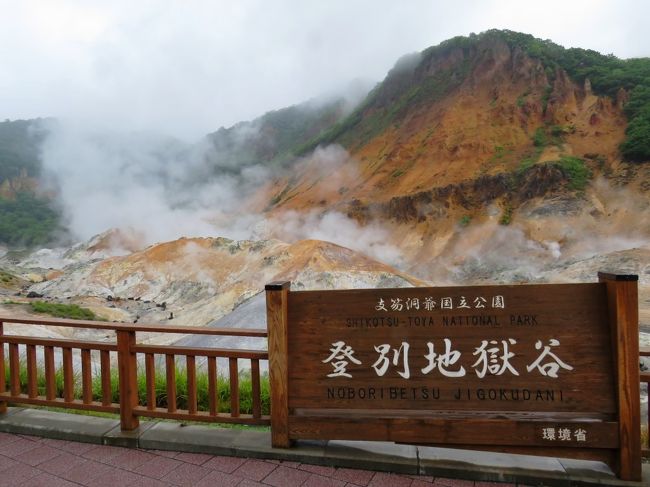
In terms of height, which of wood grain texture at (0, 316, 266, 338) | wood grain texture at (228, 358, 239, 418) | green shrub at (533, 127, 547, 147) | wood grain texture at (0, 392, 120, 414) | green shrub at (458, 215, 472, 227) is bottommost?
wood grain texture at (0, 392, 120, 414)

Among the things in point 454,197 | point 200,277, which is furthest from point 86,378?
point 454,197

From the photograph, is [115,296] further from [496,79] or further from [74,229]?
[74,229]

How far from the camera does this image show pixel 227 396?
4.20 meters

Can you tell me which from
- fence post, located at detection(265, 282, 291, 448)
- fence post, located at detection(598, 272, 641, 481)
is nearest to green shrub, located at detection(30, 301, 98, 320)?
fence post, located at detection(265, 282, 291, 448)

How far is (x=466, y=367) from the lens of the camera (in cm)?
264

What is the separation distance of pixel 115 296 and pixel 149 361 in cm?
2111

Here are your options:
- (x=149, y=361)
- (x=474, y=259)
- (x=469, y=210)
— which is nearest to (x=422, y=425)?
(x=149, y=361)

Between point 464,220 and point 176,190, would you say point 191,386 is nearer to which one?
point 464,220

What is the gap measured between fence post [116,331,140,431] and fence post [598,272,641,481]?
3124 millimetres

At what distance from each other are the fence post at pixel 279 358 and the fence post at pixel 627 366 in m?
1.95

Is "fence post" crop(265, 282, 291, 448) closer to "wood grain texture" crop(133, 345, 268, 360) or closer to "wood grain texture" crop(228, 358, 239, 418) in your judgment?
"wood grain texture" crop(133, 345, 268, 360)

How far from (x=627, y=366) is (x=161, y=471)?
2.84 m

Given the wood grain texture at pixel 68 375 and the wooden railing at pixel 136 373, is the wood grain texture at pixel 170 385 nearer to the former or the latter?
the wooden railing at pixel 136 373

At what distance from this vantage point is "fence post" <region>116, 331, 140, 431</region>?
123 inches
